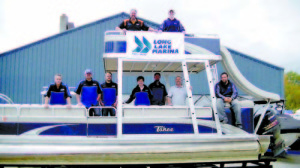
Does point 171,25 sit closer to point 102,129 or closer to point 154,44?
point 154,44

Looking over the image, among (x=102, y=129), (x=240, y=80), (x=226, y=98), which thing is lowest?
(x=102, y=129)

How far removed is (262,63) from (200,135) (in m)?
13.2

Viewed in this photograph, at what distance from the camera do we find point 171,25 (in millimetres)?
5332

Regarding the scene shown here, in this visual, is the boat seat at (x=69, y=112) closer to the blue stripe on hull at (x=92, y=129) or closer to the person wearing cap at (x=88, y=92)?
the blue stripe on hull at (x=92, y=129)

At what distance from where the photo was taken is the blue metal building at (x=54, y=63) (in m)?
14.0

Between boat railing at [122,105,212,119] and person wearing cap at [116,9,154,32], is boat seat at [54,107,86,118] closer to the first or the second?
boat railing at [122,105,212,119]

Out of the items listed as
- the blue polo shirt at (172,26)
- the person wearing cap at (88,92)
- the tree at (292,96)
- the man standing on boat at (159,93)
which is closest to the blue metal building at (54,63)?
the man standing on boat at (159,93)

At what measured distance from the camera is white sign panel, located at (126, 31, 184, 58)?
4.58 metres

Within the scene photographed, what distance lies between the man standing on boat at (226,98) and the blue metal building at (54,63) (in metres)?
9.05

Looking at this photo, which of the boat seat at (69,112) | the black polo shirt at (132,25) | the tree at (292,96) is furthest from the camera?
the tree at (292,96)

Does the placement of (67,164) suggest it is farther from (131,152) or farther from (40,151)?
(131,152)

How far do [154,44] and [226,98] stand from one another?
155cm

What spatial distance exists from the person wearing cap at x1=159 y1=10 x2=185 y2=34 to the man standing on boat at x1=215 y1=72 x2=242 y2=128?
1.30 meters

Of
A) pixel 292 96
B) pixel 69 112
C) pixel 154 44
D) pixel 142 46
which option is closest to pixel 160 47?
pixel 154 44
